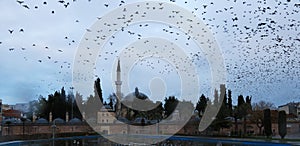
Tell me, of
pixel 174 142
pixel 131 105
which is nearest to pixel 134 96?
pixel 131 105

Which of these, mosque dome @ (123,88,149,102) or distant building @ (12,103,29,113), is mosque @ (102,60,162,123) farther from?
distant building @ (12,103,29,113)

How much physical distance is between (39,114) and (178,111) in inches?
624

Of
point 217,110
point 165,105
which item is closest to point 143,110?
point 165,105

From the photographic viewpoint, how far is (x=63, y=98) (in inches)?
1694

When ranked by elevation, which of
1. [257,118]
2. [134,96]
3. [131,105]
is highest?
[134,96]

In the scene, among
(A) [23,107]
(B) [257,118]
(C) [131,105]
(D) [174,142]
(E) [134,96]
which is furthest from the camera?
(A) [23,107]

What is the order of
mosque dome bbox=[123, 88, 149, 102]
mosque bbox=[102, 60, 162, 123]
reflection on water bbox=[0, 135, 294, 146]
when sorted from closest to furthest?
1. reflection on water bbox=[0, 135, 294, 146]
2. mosque bbox=[102, 60, 162, 123]
3. mosque dome bbox=[123, 88, 149, 102]

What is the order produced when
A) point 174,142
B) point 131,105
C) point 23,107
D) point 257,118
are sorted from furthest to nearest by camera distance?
point 23,107 → point 131,105 → point 257,118 → point 174,142

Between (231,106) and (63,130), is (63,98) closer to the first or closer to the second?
(63,130)

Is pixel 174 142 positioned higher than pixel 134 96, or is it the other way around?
pixel 134 96

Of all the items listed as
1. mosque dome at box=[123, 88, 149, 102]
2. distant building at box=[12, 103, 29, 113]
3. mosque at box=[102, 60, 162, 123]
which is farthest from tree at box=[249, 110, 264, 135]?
distant building at box=[12, 103, 29, 113]

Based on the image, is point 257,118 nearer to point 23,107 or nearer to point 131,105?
point 131,105

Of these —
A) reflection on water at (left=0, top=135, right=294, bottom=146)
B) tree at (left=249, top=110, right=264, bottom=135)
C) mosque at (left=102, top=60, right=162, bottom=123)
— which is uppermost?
mosque at (left=102, top=60, right=162, bottom=123)

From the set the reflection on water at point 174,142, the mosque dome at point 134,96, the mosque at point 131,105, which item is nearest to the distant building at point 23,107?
the mosque at point 131,105
